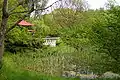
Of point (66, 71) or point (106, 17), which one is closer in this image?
point (106, 17)

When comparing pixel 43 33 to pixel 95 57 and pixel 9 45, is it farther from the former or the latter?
pixel 95 57

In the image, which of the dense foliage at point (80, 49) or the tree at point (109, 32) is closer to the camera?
the tree at point (109, 32)

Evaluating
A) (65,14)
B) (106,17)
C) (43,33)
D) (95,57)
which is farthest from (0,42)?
(65,14)

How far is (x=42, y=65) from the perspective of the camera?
Answer: 1611cm

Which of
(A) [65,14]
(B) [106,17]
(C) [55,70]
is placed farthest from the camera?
(A) [65,14]

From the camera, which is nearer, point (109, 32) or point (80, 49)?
point (109, 32)

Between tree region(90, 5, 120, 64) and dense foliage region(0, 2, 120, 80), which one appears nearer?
tree region(90, 5, 120, 64)

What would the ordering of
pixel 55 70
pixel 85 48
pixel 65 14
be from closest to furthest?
1. pixel 55 70
2. pixel 85 48
3. pixel 65 14

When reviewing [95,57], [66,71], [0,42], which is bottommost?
[66,71]

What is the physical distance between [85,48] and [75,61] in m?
1.19

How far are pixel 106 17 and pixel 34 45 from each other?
11.2 meters

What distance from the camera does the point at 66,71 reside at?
634 inches

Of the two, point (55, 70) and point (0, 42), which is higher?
point (0, 42)

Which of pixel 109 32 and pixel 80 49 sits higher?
pixel 109 32
